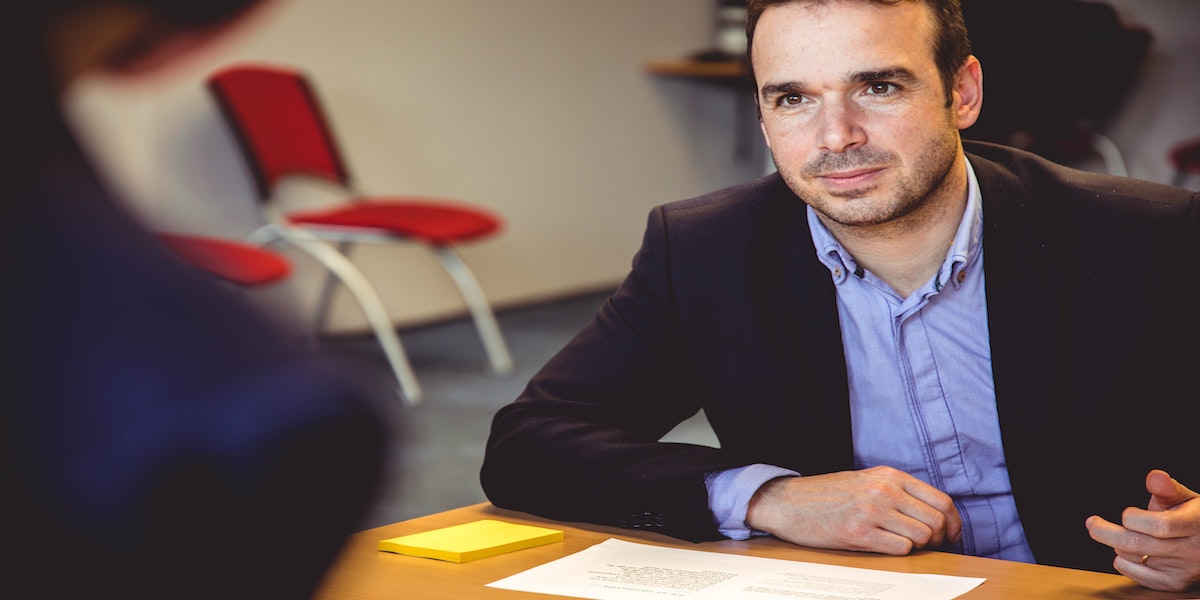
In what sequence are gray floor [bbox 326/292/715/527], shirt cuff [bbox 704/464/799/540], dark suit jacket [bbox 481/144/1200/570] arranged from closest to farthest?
shirt cuff [bbox 704/464/799/540]
dark suit jacket [bbox 481/144/1200/570]
gray floor [bbox 326/292/715/527]

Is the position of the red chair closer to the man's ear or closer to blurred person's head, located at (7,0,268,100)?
the man's ear

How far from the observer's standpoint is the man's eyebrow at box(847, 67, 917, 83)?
55.0 inches

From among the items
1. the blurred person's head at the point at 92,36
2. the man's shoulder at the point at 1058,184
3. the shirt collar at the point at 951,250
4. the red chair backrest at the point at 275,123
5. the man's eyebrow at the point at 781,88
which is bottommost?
the red chair backrest at the point at 275,123

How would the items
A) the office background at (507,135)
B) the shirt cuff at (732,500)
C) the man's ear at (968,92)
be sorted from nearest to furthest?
the shirt cuff at (732,500)
the man's ear at (968,92)
the office background at (507,135)

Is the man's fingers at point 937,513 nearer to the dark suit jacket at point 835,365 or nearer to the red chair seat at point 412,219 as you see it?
the dark suit jacket at point 835,365

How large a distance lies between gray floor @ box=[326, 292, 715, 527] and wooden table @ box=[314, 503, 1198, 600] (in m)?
1.18

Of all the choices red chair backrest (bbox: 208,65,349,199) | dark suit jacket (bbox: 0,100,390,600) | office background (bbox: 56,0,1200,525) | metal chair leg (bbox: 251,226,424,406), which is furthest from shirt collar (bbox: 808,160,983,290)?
red chair backrest (bbox: 208,65,349,199)

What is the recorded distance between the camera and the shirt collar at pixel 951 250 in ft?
4.66

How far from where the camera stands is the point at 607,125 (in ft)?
20.1

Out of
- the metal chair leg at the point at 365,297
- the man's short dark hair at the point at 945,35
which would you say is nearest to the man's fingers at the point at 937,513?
the man's short dark hair at the point at 945,35

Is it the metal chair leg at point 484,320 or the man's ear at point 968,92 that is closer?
the man's ear at point 968,92

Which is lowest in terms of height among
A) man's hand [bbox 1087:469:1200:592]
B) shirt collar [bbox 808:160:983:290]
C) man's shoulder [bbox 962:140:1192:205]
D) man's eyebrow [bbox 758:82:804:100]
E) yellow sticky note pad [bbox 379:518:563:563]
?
yellow sticky note pad [bbox 379:518:563:563]

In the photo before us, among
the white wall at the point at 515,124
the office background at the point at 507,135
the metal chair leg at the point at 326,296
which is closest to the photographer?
the office background at the point at 507,135

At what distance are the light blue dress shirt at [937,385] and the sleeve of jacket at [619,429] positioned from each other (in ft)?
0.72
